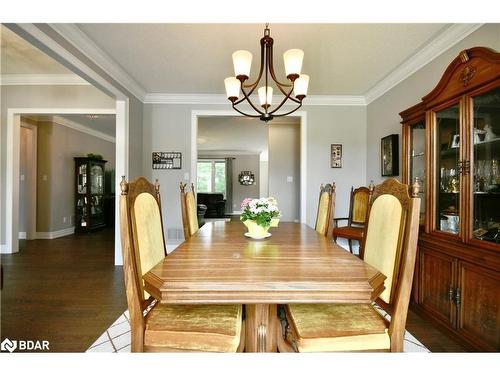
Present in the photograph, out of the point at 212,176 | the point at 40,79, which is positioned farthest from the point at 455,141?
the point at 212,176

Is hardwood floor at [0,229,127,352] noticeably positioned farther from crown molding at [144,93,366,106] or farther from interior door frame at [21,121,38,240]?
crown molding at [144,93,366,106]

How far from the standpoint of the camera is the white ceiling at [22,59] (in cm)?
282

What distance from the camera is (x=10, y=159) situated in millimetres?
4203

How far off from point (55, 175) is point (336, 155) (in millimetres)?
5516

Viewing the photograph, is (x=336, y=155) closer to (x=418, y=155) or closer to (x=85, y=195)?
(x=418, y=155)

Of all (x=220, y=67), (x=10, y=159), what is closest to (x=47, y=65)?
(x=10, y=159)

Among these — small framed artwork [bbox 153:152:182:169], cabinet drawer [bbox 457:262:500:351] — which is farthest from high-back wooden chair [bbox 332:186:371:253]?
small framed artwork [bbox 153:152:182:169]

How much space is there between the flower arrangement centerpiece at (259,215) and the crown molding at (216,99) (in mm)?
2814

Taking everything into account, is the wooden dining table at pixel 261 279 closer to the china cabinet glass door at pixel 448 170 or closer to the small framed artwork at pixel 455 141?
the china cabinet glass door at pixel 448 170

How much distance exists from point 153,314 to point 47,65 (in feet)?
12.3

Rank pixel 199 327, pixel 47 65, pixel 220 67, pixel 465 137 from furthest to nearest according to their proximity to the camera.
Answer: pixel 47 65, pixel 220 67, pixel 465 137, pixel 199 327

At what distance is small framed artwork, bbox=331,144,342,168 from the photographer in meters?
4.30
